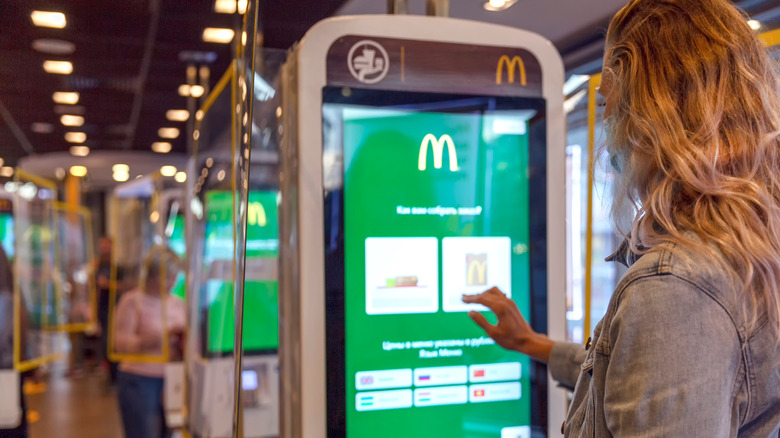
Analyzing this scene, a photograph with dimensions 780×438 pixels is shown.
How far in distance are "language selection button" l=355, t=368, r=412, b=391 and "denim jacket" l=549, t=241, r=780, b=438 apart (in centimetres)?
88

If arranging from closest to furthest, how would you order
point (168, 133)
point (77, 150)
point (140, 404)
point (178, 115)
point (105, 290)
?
point (77, 150) → point (178, 115) → point (140, 404) → point (168, 133) → point (105, 290)

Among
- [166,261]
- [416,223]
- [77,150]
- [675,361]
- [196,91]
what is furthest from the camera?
[166,261]

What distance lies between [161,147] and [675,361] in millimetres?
4159

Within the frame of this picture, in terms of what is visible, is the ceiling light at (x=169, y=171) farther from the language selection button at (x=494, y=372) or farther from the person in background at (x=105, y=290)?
the language selection button at (x=494, y=372)

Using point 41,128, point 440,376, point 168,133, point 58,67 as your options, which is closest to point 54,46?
point 58,67

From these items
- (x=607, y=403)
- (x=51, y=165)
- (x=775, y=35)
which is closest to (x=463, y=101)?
(x=775, y=35)

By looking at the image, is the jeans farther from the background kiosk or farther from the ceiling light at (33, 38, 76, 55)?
the ceiling light at (33, 38, 76, 55)

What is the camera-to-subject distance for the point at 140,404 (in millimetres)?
3768

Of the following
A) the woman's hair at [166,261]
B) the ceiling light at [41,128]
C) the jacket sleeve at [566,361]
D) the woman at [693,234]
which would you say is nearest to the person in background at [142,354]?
the woman's hair at [166,261]

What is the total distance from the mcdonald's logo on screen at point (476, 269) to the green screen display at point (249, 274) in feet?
1.60

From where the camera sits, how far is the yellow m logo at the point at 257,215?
1.85 meters

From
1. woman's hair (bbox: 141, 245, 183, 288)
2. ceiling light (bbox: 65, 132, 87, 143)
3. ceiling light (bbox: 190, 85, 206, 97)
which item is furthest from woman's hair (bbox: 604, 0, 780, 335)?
woman's hair (bbox: 141, 245, 183, 288)

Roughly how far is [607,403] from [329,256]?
863 mm

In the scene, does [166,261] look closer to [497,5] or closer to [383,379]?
[383,379]
